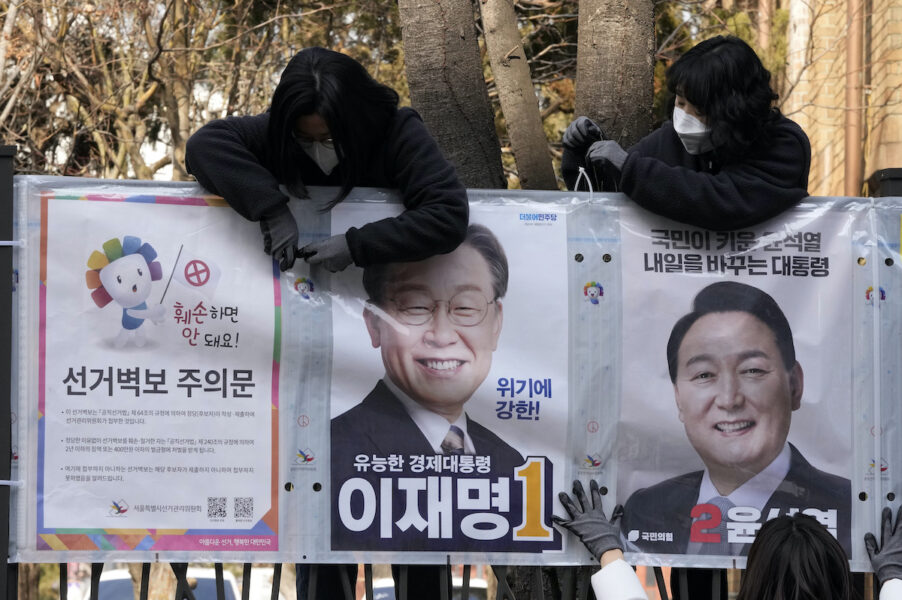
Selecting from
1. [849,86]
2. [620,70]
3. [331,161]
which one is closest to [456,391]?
[331,161]

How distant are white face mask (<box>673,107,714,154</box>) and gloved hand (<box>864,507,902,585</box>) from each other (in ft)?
4.25

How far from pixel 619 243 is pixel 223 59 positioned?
34.7 feet

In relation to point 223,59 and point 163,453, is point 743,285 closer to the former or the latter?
point 163,453

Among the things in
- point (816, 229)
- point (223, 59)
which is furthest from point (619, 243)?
point (223, 59)

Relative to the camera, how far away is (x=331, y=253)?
326 cm

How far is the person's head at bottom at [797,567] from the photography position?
7.61 ft

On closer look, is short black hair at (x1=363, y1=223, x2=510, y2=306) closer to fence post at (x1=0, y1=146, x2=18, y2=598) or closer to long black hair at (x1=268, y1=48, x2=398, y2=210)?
long black hair at (x1=268, y1=48, x2=398, y2=210)

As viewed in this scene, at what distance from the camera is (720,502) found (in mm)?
3465

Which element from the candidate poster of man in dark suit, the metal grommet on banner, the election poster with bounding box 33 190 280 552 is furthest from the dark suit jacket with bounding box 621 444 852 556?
the election poster with bounding box 33 190 280 552

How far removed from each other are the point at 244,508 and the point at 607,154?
160 centimetres

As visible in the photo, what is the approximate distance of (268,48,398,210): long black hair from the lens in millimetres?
3150

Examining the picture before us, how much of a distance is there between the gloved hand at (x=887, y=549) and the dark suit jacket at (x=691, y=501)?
0.07 metres

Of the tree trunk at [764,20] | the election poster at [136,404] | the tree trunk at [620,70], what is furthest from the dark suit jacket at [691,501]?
the tree trunk at [764,20]

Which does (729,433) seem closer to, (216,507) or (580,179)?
(580,179)
